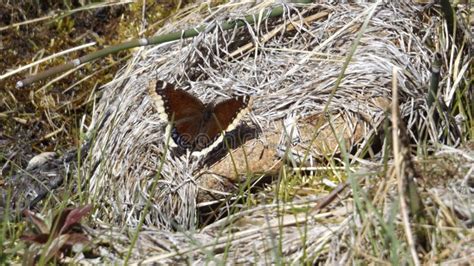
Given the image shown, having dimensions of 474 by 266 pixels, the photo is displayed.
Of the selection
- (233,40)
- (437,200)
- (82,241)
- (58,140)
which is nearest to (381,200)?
(437,200)

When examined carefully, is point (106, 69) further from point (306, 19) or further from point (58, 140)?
point (306, 19)

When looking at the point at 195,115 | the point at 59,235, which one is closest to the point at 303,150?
the point at 195,115

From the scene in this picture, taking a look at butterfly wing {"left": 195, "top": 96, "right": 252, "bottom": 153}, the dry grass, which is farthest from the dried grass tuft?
butterfly wing {"left": 195, "top": 96, "right": 252, "bottom": 153}

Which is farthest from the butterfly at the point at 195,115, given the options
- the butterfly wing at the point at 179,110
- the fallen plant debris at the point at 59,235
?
the fallen plant debris at the point at 59,235

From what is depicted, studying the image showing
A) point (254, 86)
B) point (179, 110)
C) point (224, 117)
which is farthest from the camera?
point (254, 86)

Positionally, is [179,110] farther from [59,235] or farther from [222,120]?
[59,235]

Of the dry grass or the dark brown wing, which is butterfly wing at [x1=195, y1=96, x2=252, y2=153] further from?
the dry grass

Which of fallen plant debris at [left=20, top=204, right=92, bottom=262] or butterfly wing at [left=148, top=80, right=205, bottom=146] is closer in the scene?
fallen plant debris at [left=20, top=204, right=92, bottom=262]

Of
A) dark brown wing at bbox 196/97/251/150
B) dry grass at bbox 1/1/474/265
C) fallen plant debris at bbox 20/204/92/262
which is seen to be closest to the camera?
dry grass at bbox 1/1/474/265
